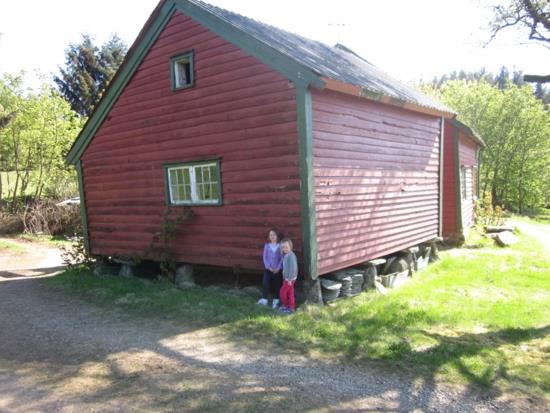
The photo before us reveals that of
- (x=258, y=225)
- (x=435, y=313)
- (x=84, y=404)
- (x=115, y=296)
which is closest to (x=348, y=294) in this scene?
(x=435, y=313)

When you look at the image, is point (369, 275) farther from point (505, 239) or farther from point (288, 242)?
point (505, 239)

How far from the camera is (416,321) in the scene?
7.19 m

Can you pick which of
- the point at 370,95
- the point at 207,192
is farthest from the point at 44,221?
the point at 370,95

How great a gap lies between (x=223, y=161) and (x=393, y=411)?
570 cm

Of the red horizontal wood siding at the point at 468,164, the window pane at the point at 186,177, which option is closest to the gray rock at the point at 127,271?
the window pane at the point at 186,177

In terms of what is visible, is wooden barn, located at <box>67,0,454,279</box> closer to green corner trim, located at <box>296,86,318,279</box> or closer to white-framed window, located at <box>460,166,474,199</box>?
green corner trim, located at <box>296,86,318,279</box>

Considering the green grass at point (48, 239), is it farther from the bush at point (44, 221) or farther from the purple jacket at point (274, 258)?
the purple jacket at point (274, 258)

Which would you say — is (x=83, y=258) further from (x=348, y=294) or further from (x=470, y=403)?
(x=470, y=403)

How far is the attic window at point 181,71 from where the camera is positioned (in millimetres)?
9453

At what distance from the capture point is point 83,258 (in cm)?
1315

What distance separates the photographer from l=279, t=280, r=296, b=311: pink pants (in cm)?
756

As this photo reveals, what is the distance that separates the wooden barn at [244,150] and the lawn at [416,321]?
96 centimetres

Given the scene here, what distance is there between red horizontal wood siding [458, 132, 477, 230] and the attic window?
33.3ft

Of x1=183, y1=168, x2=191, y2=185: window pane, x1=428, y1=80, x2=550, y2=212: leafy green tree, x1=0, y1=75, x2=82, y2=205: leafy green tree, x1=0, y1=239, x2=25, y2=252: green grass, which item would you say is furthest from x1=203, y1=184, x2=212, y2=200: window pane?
x1=428, y1=80, x2=550, y2=212: leafy green tree
